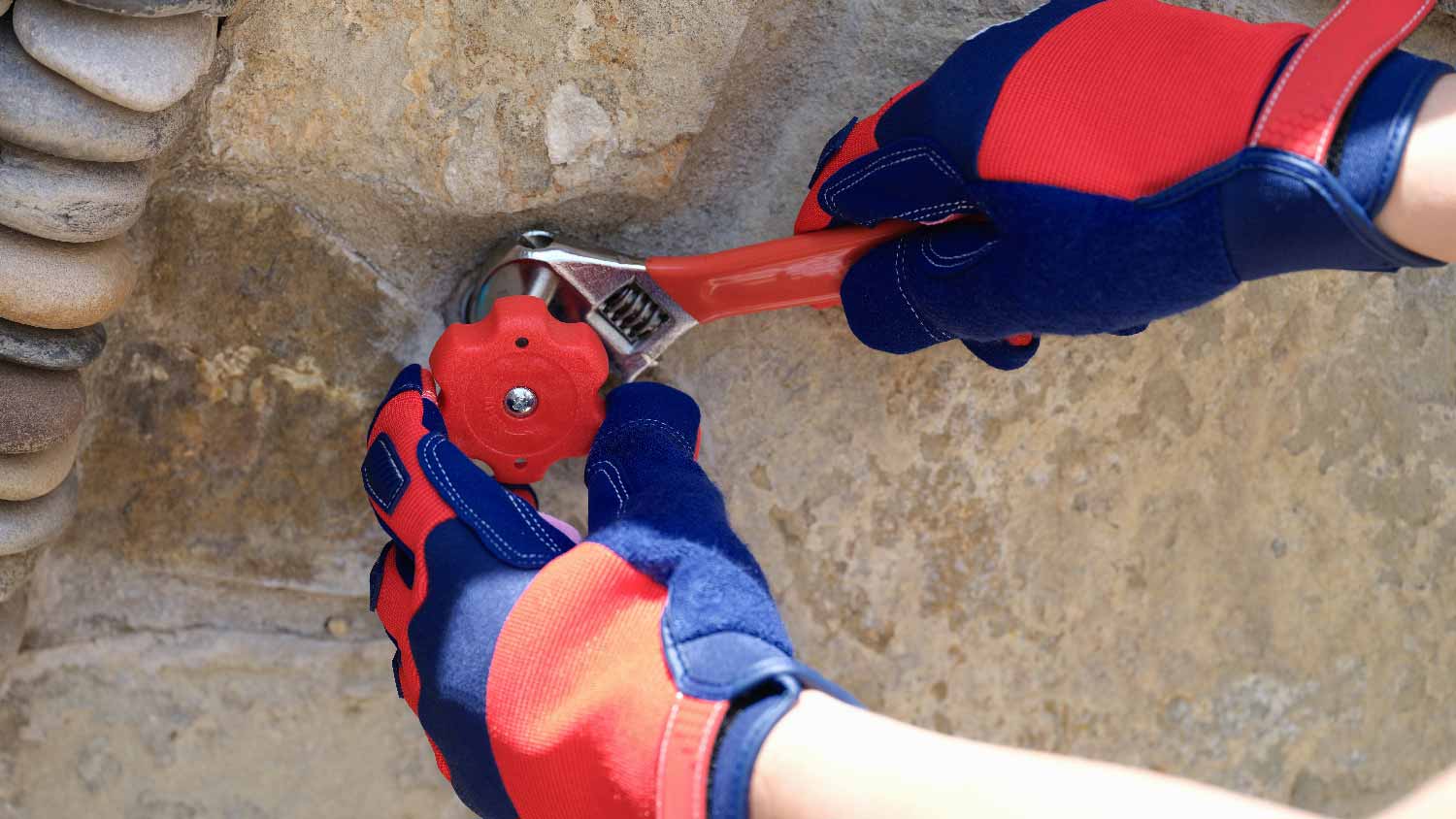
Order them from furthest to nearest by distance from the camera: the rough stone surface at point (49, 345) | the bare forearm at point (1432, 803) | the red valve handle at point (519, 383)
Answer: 1. the red valve handle at point (519, 383)
2. the rough stone surface at point (49, 345)
3. the bare forearm at point (1432, 803)

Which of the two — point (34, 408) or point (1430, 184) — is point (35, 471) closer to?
point (34, 408)

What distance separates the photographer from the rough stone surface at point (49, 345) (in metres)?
0.74

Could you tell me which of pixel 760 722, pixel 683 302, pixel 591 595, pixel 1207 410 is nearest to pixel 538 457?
pixel 683 302

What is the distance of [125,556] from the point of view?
92 cm

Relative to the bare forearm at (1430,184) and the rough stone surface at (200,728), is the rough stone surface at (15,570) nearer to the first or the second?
the rough stone surface at (200,728)

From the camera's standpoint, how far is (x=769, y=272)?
85 centimetres

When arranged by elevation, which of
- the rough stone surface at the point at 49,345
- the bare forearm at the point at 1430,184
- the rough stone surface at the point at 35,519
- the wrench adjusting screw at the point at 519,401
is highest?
the bare forearm at the point at 1430,184

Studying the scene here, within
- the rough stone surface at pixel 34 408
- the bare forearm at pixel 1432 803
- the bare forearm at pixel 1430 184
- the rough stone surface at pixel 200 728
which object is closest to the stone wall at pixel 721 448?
the rough stone surface at pixel 200 728

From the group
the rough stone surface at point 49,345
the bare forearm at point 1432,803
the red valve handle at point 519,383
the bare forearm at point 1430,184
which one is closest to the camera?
the bare forearm at point 1432,803

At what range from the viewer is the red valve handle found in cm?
84

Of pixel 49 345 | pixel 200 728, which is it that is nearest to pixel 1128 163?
pixel 49 345

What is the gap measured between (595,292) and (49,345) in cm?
32

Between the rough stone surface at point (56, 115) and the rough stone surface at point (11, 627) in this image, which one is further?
the rough stone surface at point (11, 627)

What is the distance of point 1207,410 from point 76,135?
2.57 feet
